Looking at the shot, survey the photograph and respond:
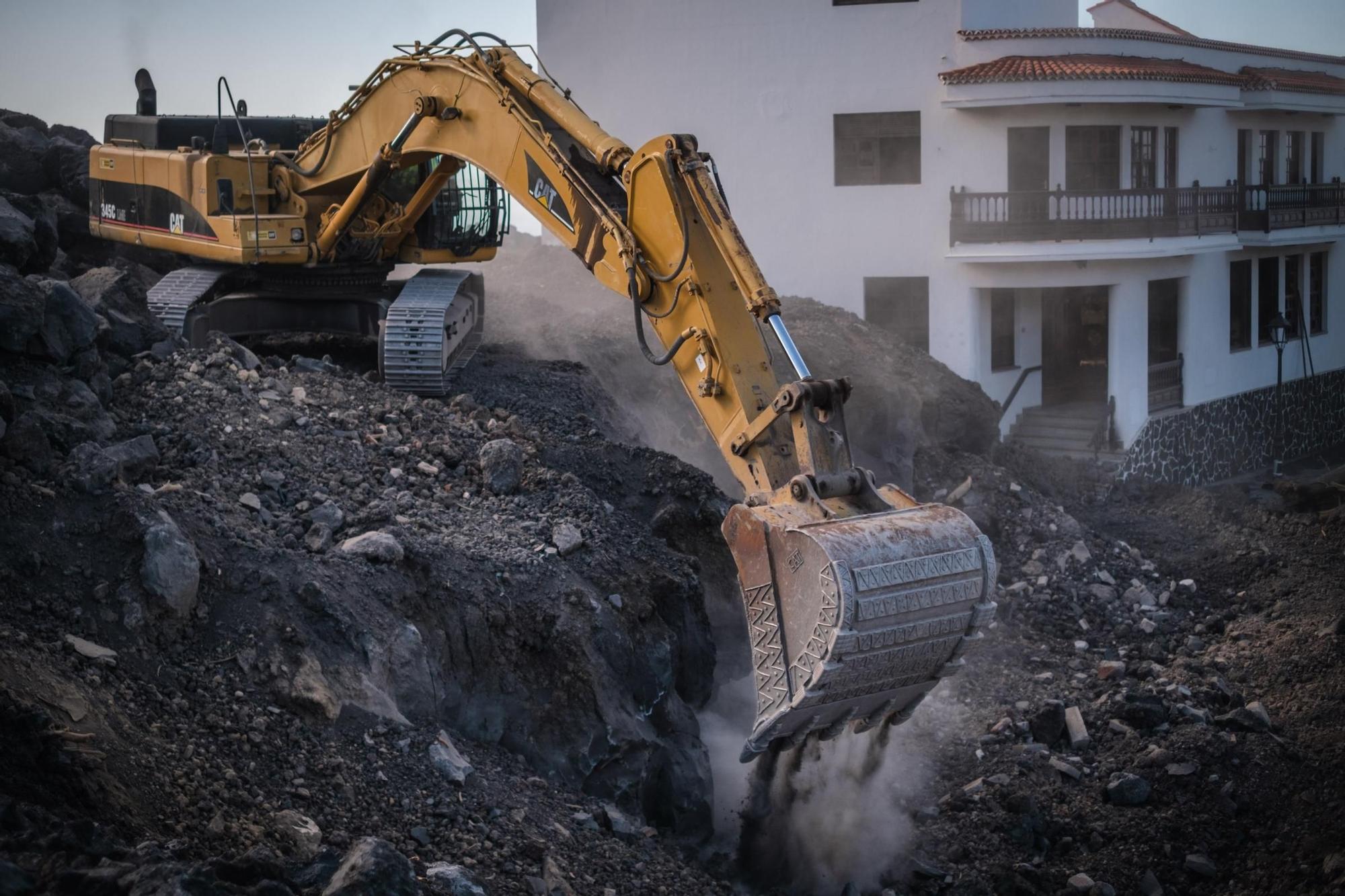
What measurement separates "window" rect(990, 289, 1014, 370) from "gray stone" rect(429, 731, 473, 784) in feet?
51.8

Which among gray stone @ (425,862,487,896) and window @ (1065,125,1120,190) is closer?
gray stone @ (425,862,487,896)

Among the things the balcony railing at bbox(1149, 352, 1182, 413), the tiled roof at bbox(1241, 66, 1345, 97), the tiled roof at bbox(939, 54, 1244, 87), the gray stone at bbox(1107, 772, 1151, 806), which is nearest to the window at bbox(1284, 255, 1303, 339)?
the tiled roof at bbox(1241, 66, 1345, 97)

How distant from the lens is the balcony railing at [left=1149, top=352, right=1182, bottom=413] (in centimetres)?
Answer: 2212

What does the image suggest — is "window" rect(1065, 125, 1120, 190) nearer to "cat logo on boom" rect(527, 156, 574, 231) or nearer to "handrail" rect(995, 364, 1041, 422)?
"handrail" rect(995, 364, 1041, 422)

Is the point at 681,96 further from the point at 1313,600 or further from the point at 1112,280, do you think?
the point at 1313,600

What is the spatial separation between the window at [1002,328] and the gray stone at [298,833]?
17.0 m

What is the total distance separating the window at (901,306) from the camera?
21.6 meters

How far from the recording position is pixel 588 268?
30.0ft

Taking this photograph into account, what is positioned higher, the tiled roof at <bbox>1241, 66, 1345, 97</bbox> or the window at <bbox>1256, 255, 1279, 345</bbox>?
the tiled roof at <bbox>1241, 66, 1345, 97</bbox>

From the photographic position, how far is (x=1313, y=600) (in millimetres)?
12688

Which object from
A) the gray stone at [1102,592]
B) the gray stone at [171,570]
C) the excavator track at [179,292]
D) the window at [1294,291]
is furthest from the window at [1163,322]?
the gray stone at [171,570]

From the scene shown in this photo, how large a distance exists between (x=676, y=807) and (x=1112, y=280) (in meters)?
14.6

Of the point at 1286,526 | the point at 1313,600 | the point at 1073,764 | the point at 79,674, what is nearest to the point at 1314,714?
the point at 1073,764

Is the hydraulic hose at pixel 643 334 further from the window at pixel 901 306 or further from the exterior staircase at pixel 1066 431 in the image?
the window at pixel 901 306
